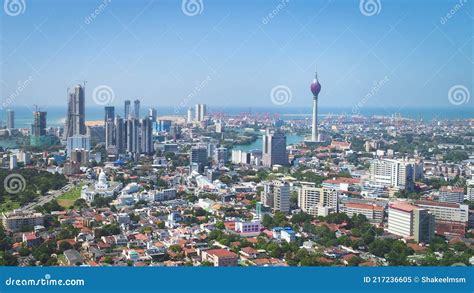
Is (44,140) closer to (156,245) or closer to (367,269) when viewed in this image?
(156,245)

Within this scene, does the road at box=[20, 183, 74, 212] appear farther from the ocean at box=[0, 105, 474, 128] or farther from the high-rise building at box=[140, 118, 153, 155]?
the high-rise building at box=[140, 118, 153, 155]

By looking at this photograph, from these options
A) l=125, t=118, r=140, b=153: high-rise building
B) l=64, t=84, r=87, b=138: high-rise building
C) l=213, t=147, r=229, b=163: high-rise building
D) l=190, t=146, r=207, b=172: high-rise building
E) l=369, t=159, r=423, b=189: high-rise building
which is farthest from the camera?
l=213, t=147, r=229, b=163: high-rise building

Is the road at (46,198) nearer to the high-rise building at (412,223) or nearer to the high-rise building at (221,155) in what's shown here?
the high-rise building at (221,155)

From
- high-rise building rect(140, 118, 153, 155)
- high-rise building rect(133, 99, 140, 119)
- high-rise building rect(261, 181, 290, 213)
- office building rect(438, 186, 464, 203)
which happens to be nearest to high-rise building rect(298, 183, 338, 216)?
high-rise building rect(261, 181, 290, 213)

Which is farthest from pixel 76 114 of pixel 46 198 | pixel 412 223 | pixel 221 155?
pixel 412 223

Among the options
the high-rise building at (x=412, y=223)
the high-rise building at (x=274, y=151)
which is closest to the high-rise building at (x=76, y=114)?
the high-rise building at (x=274, y=151)

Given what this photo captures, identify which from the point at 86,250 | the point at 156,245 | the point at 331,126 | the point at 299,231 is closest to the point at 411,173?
the point at 331,126
